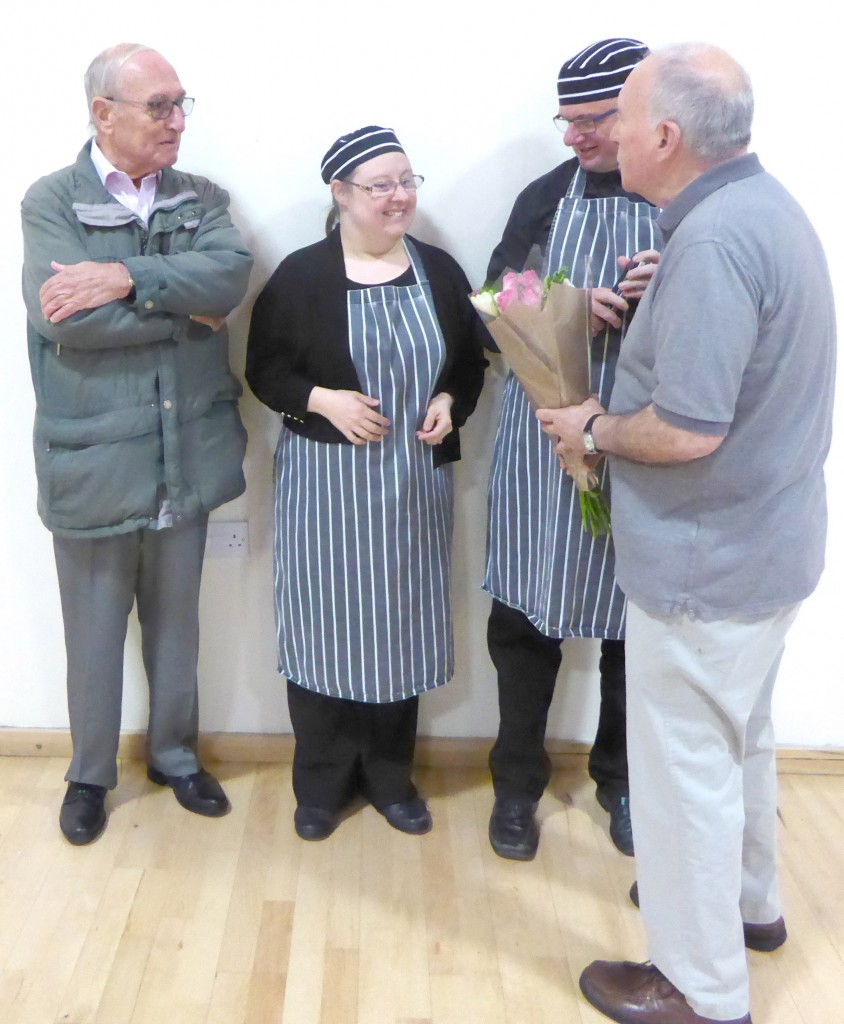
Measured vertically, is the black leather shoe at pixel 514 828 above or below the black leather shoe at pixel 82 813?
above

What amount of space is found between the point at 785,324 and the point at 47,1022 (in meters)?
1.73

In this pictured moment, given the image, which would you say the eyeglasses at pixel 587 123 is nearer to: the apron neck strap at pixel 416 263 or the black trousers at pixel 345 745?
the apron neck strap at pixel 416 263

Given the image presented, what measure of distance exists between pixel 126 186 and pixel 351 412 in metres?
0.64

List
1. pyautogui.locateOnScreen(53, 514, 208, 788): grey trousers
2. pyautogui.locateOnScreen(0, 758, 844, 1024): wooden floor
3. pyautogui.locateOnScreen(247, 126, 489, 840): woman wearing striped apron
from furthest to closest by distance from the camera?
pyautogui.locateOnScreen(53, 514, 208, 788): grey trousers < pyautogui.locateOnScreen(247, 126, 489, 840): woman wearing striped apron < pyautogui.locateOnScreen(0, 758, 844, 1024): wooden floor

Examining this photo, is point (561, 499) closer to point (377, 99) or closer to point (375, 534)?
point (375, 534)

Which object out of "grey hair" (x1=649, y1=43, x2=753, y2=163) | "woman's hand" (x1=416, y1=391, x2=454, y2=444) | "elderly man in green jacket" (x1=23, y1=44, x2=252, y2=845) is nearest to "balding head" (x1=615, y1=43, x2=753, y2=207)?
"grey hair" (x1=649, y1=43, x2=753, y2=163)

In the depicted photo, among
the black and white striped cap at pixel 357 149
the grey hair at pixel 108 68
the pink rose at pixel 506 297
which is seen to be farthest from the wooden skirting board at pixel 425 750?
the grey hair at pixel 108 68

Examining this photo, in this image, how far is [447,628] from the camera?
2443 millimetres

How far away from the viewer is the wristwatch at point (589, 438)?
1817mm

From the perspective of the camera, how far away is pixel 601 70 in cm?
201

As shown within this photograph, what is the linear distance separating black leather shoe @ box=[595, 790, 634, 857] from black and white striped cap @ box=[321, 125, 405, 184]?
1.52m

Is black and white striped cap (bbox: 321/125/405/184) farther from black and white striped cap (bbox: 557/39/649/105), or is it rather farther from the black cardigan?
black and white striped cap (bbox: 557/39/649/105)

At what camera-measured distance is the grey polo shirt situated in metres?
1.48

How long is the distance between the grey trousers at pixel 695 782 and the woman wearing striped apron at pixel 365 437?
66 cm
